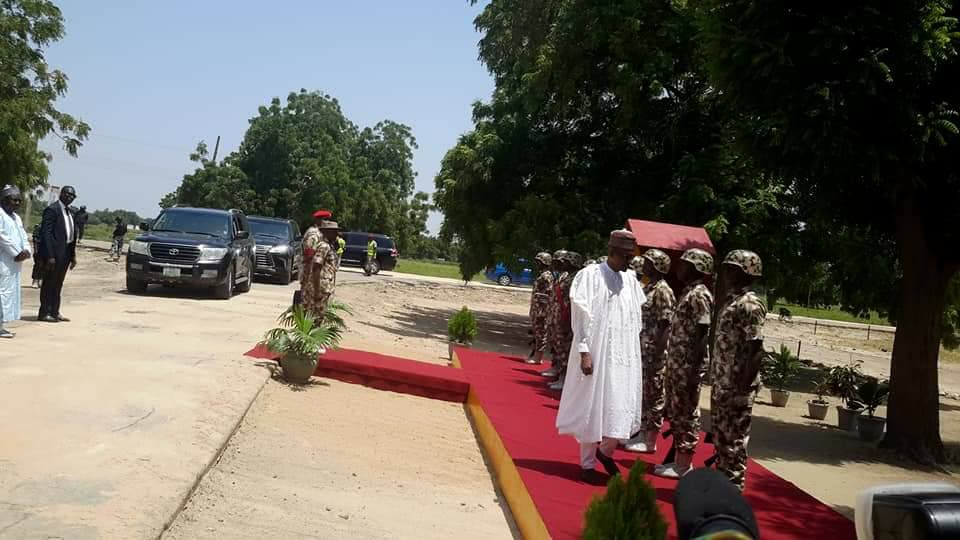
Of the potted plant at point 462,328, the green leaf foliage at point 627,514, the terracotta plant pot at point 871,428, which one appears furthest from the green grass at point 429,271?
the green leaf foliage at point 627,514

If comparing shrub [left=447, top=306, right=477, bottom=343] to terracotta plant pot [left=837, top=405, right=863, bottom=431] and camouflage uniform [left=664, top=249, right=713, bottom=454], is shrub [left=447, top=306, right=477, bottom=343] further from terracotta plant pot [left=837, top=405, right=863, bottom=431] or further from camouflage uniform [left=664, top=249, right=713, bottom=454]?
camouflage uniform [left=664, top=249, right=713, bottom=454]

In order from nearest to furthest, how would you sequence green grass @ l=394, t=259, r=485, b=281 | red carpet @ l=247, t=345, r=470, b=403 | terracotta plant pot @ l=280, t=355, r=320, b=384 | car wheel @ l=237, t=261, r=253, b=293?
terracotta plant pot @ l=280, t=355, r=320, b=384, red carpet @ l=247, t=345, r=470, b=403, car wheel @ l=237, t=261, r=253, b=293, green grass @ l=394, t=259, r=485, b=281

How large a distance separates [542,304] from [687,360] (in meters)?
7.42

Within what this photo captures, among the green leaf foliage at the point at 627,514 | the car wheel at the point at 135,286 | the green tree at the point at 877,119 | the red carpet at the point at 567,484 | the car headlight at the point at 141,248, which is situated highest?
the green tree at the point at 877,119

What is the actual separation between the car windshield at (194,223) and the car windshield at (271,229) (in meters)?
6.60

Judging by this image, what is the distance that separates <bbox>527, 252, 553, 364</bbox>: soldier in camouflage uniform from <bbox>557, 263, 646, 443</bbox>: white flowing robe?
23.4 ft

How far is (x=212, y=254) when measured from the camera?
17.1m

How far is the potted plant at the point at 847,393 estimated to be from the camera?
503 inches

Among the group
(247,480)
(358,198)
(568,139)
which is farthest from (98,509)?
(358,198)

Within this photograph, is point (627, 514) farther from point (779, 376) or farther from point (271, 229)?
point (271, 229)

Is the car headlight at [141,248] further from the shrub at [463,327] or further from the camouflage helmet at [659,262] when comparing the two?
the camouflage helmet at [659,262]

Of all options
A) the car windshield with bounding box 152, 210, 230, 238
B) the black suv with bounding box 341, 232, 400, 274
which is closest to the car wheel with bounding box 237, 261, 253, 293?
the car windshield with bounding box 152, 210, 230, 238

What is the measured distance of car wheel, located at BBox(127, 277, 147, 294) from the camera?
675 inches

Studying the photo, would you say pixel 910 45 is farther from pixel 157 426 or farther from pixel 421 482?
pixel 157 426
